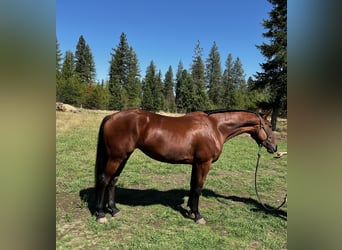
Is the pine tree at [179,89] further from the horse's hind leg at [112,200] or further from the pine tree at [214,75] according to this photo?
the horse's hind leg at [112,200]

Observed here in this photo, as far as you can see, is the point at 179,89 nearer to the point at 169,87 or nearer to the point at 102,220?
the point at 169,87

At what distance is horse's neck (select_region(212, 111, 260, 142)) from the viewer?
12.8 feet

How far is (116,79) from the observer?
3391 cm

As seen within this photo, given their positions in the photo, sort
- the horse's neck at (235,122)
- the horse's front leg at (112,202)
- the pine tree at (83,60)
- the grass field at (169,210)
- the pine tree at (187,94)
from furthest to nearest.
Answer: the pine tree at (83,60) → the pine tree at (187,94) → the horse's neck at (235,122) → the horse's front leg at (112,202) → the grass field at (169,210)

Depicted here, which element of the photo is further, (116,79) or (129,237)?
(116,79)

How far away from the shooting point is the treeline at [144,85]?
26391mm

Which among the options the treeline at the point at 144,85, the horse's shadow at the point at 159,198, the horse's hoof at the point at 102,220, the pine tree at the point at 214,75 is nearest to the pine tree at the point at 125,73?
the treeline at the point at 144,85

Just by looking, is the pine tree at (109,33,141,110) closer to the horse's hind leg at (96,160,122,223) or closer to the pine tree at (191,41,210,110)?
the pine tree at (191,41,210,110)

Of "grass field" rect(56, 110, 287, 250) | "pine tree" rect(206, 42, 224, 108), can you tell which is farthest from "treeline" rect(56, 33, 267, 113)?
"grass field" rect(56, 110, 287, 250)

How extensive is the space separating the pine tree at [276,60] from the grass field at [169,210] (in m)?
8.49

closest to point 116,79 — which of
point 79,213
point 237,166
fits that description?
point 237,166

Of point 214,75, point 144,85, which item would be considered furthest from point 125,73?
point 214,75
